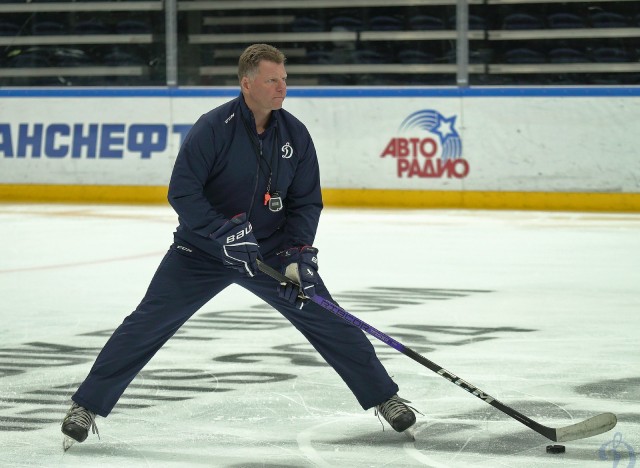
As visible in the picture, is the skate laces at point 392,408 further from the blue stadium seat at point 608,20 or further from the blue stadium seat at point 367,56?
the blue stadium seat at point 367,56

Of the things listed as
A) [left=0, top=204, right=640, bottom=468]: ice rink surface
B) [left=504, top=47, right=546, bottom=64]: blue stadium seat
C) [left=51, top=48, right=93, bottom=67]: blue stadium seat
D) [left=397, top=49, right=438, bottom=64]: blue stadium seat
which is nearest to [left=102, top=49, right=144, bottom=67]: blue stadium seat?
[left=51, top=48, right=93, bottom=67]: blue stadium seat

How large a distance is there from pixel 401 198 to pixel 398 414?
372 inches

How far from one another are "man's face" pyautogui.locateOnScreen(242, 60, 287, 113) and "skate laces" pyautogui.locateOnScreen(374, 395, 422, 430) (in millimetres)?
998

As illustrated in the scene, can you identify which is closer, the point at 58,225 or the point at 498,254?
the point at 498,254

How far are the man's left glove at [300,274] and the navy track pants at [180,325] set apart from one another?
0.08m

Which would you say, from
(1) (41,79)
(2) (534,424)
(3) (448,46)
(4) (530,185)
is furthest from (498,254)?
(1) (41,79)

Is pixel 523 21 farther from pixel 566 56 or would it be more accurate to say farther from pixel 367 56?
pixel 367 56

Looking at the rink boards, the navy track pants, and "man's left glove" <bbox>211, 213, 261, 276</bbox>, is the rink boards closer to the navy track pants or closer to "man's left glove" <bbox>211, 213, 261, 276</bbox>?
the navy track pants

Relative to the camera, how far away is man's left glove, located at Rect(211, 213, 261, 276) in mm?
4184

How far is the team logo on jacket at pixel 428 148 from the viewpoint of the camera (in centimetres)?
1353

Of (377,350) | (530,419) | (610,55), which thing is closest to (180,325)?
(530,419)

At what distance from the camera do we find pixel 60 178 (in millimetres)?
14859

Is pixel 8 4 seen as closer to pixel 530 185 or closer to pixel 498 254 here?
pixel 530 185

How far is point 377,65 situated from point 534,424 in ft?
33.7
